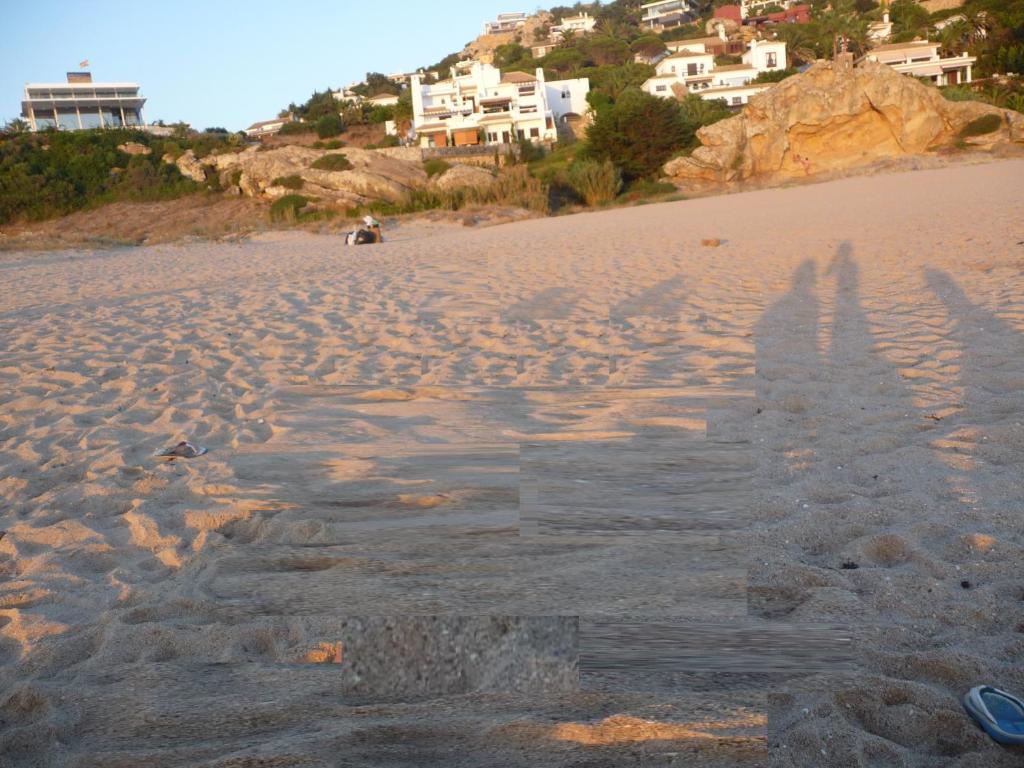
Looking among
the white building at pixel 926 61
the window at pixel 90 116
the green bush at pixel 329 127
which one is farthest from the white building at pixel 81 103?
the white building at pixel 926 61

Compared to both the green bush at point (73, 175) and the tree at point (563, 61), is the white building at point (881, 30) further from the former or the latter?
the green bush at point (73, 175)

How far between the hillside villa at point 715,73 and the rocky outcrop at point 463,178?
2496 centimetres

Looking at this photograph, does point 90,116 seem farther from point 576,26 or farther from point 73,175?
point 576,26

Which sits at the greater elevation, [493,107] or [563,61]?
[563,61]

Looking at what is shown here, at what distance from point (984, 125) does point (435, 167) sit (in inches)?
740

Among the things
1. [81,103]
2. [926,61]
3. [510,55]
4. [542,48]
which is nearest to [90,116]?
[81,103]

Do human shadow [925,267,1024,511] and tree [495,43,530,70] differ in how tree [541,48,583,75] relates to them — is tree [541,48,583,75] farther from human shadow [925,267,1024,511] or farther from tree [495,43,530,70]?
human shadow [925,267,1024,511]

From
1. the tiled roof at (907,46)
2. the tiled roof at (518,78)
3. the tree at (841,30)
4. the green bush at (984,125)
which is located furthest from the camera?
the tiled roof at (518,78)

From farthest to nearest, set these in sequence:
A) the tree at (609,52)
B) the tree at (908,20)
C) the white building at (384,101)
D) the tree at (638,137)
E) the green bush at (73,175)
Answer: the tree at (609,52) < the white building at (384,101) < the tree at (908,20) < the green bush at (73,175) < the tree at (638,137)

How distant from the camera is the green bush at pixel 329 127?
166ft

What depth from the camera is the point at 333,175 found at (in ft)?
99.0

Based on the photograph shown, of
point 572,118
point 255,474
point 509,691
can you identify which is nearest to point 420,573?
point 509,691

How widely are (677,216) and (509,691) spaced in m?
17.4

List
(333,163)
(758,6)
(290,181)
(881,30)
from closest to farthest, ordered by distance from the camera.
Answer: (333,163) → (290,181) → (881,30) → (758,6)
